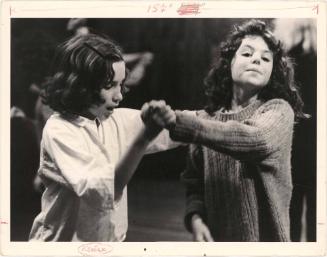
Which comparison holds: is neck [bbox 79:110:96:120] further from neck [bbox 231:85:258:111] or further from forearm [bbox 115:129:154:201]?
neck [bbox 231:85:258:111]

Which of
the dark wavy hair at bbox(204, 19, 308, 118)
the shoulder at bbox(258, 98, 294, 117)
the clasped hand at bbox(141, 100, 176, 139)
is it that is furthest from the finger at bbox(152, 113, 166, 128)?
the shoulder at bbox(258, 98, 294, 117)

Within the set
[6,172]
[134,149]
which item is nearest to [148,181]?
[134,149]

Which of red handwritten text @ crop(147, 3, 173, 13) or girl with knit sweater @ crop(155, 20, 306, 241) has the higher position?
red handwritten text @ crop(147, 3, 173, 13)

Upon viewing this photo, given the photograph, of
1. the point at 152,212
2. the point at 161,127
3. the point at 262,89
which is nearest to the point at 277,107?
the point at 262,89

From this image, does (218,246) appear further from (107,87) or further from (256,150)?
(107,87)

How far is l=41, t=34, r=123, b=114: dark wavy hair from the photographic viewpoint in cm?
108

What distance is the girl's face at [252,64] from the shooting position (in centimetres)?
108

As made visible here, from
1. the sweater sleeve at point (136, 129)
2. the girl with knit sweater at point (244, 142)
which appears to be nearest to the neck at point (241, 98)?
the girl with knit sweater at point (244, 142)

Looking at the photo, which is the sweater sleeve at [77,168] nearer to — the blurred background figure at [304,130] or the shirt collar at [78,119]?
the shirt collar at [78,119]

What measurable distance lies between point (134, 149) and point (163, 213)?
17cm

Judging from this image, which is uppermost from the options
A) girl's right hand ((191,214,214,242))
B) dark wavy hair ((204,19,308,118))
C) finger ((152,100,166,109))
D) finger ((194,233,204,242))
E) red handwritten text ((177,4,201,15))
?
red handwritten text ((177,4,201,15))

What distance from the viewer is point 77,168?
1.06 m

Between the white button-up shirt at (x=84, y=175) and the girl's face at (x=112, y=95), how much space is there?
0.02 meters

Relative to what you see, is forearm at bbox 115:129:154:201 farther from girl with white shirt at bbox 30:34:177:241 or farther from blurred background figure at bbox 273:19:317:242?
blurred background figure at bbox 273:19:317:242
